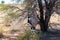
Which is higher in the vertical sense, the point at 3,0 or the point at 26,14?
the point at 3,0

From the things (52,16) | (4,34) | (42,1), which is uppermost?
(42,1)

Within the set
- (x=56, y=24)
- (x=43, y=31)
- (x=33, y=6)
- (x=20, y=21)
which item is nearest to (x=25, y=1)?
(x=33, y=6)

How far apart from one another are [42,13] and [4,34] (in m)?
2.92

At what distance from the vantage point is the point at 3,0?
1491 cm

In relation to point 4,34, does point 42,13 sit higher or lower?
higher

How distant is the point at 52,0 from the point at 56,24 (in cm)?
277

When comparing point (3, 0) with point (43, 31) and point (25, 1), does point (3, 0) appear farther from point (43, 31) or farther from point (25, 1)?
point (43, 31)

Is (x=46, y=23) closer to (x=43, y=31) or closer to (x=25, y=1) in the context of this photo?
(x=43, y=31)

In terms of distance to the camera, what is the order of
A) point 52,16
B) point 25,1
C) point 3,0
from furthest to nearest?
point 52,16 → point 3,0 → point 25,1

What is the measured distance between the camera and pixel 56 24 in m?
17.0

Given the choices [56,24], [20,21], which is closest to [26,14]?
[20,21]

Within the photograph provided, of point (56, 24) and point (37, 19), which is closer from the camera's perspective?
point (37, 19)

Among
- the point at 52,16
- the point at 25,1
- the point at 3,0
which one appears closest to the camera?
the point at 25,1

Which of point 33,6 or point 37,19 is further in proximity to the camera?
point 37,19
